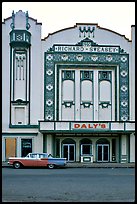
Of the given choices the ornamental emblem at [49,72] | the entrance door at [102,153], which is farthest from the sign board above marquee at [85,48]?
the entrance door at [102,153]

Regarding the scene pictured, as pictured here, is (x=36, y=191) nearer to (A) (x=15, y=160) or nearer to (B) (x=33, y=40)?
(A) (x=15, y=160)

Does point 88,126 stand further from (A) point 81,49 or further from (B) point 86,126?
(A) point 81,49

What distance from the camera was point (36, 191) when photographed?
48.4 ft

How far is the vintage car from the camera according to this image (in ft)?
103

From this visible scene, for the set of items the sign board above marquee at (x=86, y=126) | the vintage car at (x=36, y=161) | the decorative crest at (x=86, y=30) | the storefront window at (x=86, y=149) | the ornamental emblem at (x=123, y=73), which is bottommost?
the vintage car at (x=36, y=161)

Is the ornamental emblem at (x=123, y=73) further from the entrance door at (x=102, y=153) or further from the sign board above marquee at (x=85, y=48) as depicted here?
the entrance door at (x=102, y=153)

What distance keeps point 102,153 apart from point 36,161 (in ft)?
32.6

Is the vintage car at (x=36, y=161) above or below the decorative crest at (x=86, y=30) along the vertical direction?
below

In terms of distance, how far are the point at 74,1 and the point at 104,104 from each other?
122 feet

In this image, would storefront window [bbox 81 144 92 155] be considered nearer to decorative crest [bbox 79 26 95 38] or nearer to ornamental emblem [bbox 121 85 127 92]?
ornamental emblem [bbox 121 85 127 92]

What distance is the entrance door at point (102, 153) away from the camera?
129 ft

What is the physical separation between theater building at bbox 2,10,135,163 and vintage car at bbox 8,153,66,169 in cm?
662

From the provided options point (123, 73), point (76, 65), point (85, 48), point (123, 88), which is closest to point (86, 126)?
point (123, 88)

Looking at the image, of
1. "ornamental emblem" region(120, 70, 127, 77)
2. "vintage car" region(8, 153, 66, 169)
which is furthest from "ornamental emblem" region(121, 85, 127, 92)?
"vintage car" region(8, 153, 66, 169)
